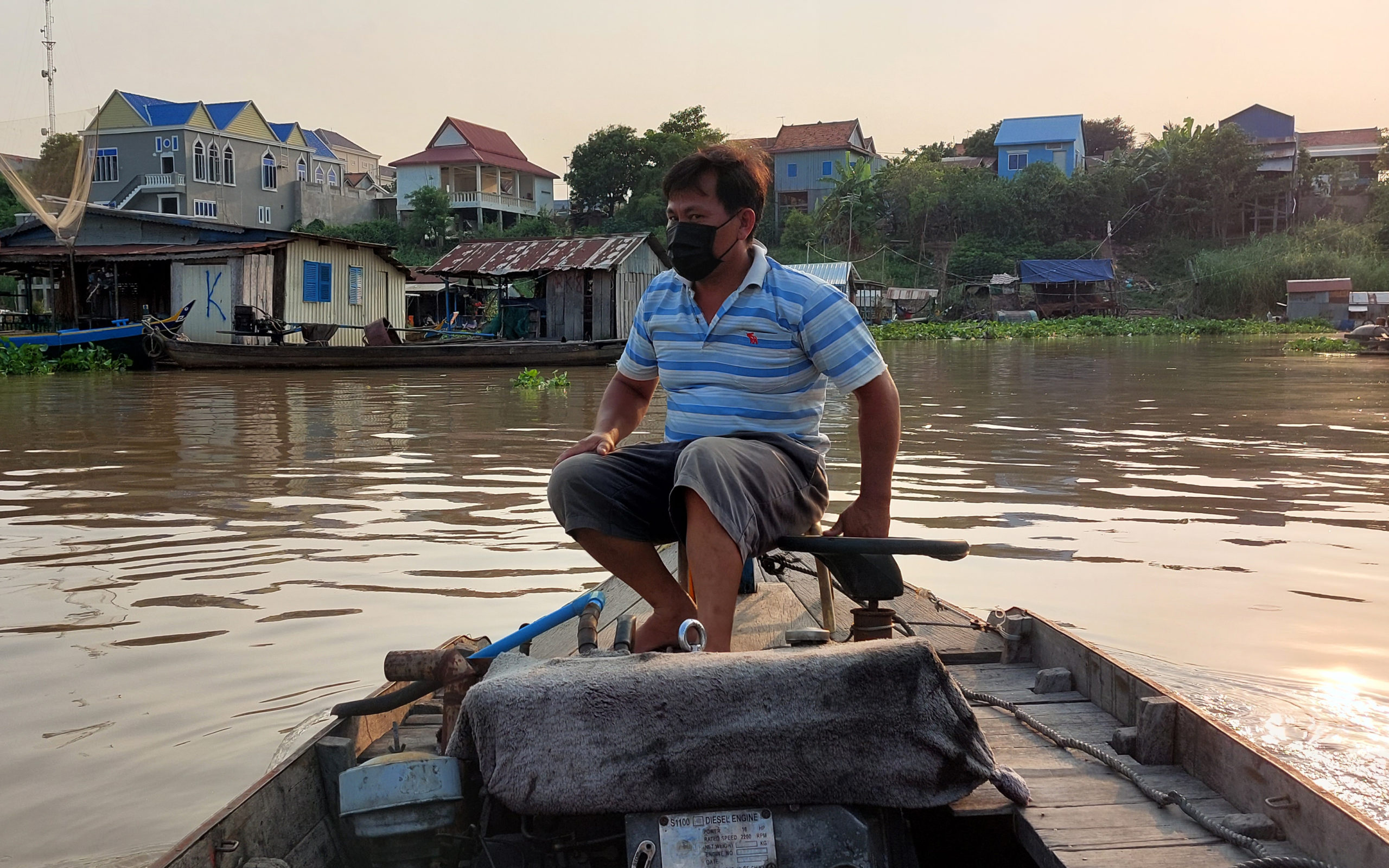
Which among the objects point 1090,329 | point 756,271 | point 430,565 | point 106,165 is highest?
point 106,165

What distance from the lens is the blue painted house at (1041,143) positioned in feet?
161

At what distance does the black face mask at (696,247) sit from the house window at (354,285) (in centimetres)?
2268

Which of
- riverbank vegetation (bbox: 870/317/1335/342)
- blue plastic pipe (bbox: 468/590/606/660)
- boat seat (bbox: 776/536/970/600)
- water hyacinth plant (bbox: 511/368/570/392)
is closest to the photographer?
boat seat (bbox: 776/536/970/600)

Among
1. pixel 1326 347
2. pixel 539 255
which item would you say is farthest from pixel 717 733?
pixel 1326 347

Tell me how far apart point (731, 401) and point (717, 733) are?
1142 millimetres

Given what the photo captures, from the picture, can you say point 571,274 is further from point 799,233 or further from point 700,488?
point 799,233

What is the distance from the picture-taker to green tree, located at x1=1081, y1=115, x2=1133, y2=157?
56875mm

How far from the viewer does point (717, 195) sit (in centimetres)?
269

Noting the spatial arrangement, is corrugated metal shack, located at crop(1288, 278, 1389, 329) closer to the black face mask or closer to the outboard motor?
the black face mask

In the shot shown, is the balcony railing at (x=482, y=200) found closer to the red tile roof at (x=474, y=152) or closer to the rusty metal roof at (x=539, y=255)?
the red tile roof at (x=474, y=152)

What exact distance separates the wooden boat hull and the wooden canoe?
18.1 metres

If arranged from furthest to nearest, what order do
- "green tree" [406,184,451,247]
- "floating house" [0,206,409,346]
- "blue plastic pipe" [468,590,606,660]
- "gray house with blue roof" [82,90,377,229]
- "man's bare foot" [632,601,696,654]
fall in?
"green tree" [406,184,451,247] → "gray house with blue roof" [82,90,377,229] → "floating house" [0,206,409,346] → "man's bare foot" [632,601,696,654] → "blue plastic pipe" [468,590,606,660]

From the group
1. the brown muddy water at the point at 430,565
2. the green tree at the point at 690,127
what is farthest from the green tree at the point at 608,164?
the brown muddy water at the point at 430,565

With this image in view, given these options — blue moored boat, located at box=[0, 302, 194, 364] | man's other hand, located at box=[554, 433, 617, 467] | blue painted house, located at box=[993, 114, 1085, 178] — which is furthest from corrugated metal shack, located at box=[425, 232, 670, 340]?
blue painted house, located at box=[993, 114, 1085, 178]
